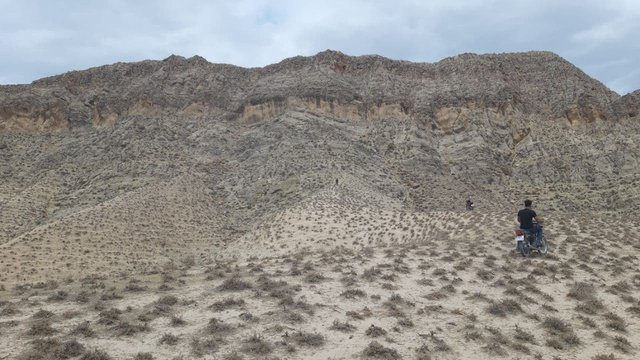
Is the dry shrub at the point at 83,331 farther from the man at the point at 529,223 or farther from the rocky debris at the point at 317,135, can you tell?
the rocky debris at the point at 317,135

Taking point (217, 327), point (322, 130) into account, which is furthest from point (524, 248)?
point (322, 130)

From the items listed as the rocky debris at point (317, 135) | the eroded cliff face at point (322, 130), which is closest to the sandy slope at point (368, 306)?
the rocky debris at point (317, 135)

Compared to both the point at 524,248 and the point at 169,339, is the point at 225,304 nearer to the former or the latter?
the point at 169,339

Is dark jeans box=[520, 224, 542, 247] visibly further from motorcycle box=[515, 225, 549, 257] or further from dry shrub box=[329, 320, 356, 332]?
dry shrub box=[329, 320, 356, 332]

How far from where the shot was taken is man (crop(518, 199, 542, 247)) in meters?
17.5

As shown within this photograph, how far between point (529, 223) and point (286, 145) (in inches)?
1377

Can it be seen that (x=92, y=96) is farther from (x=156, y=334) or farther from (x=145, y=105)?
(x=156, y=334)

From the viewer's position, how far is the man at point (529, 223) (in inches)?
689

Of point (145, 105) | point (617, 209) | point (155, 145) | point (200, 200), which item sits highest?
point (145, 105)

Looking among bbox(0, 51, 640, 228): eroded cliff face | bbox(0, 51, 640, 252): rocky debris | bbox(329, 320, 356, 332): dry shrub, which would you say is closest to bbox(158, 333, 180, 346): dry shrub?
bbox(329, 320, 356, 332): dry shrub

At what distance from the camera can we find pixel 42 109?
62.7 m

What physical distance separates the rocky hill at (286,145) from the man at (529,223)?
1877 centimetres

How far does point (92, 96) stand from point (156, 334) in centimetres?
6072

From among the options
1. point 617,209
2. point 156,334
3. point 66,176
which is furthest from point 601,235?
point 66,176
